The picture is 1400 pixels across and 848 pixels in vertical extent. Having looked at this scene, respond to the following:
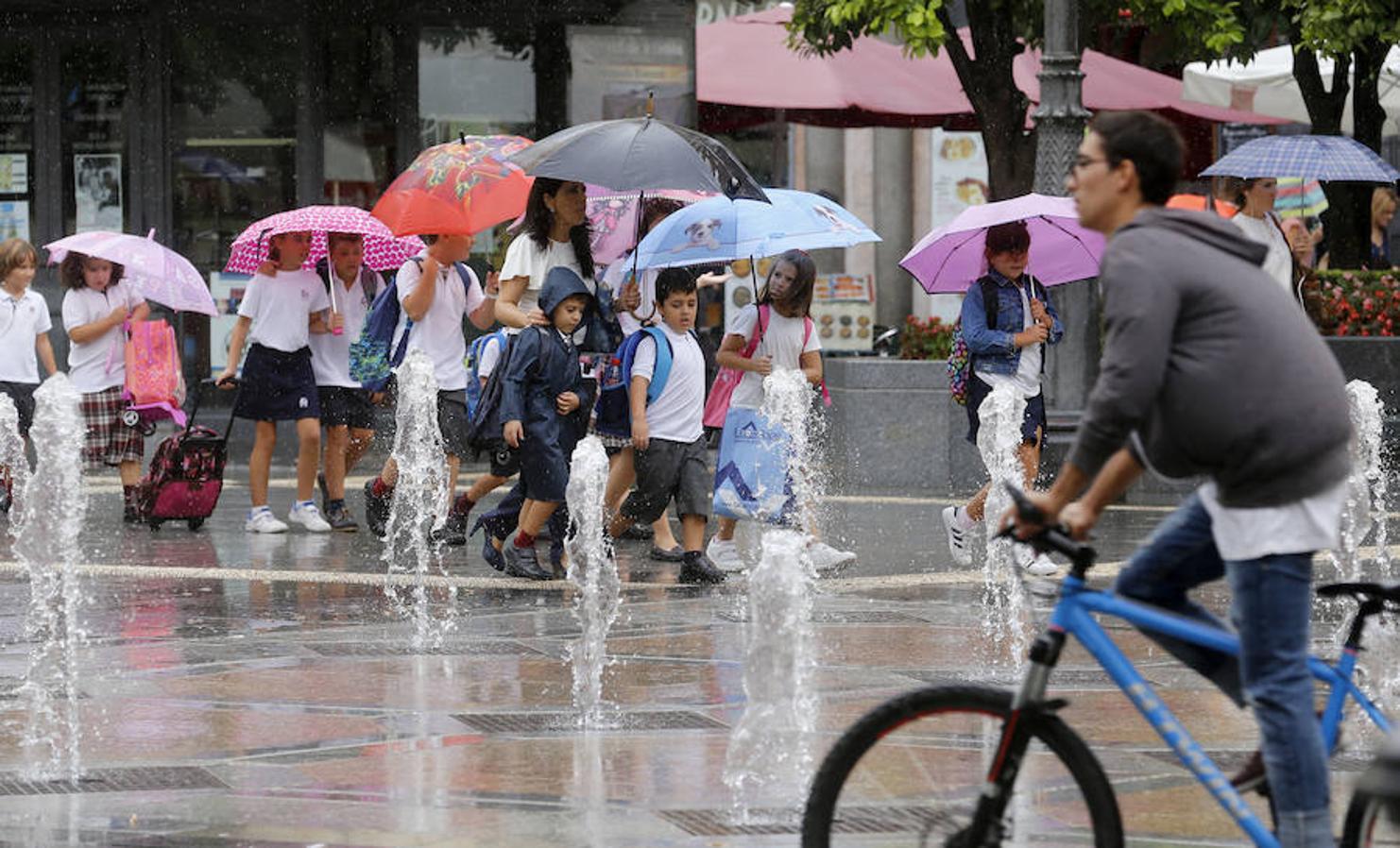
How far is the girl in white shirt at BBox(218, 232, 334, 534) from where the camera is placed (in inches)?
481

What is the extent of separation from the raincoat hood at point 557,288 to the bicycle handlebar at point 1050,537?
5.44 m

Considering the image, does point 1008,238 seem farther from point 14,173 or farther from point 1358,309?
point 14,173

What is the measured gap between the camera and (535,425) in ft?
32.6

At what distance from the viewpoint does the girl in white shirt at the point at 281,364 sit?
40.1ft

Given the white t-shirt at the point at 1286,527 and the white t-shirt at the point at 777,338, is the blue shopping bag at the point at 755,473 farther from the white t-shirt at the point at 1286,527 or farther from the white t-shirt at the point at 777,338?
the white t-shirt at the point at 1286,527

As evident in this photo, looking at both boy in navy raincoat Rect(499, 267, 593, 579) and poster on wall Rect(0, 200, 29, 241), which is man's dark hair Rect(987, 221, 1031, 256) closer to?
boy in navy raincoat Rect(499, 267, 593, 579)

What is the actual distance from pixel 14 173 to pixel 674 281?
8048 mm

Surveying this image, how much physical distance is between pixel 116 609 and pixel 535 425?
1.79 meters

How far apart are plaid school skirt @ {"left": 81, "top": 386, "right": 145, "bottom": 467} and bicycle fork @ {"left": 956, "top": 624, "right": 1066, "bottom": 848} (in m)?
9.01

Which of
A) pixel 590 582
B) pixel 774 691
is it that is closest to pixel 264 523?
pixel 590 582

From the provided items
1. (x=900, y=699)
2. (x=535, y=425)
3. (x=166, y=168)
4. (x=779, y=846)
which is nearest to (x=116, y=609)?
(x=535, y=425)

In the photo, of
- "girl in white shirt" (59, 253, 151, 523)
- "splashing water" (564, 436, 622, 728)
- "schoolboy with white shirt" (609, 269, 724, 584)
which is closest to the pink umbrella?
Answer: "schoolboy with white shirt" (609, 269, 724, 584)

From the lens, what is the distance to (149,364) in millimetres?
12797

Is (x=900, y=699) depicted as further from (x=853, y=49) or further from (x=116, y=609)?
(x=853, y=49)
